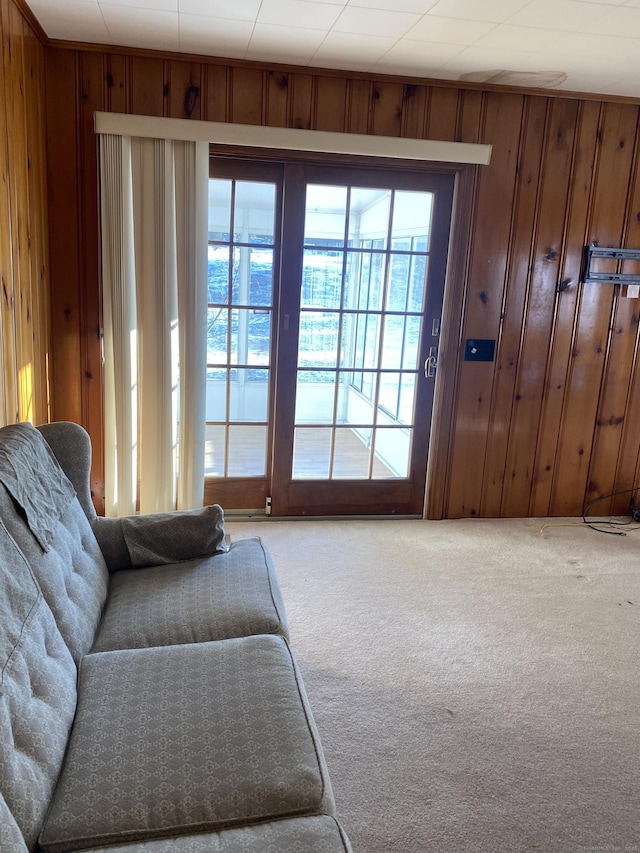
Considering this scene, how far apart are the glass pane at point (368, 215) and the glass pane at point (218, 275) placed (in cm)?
69

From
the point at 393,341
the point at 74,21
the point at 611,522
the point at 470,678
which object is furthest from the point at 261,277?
the point at 611,522

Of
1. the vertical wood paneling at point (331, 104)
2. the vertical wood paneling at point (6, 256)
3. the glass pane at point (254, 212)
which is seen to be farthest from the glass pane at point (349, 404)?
the vertical wood paneling at point (6, 256)

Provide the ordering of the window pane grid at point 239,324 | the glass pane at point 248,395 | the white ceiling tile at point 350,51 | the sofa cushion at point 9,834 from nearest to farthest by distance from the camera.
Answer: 1. the sofa cushion at point 9,834
2. the white ceiling tile at point 350,51
3. the window pane grid at point 239,324
4. the glass pane at point 248,395

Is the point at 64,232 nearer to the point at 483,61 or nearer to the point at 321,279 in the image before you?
the point at 321,279

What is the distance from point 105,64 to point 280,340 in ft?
5.11

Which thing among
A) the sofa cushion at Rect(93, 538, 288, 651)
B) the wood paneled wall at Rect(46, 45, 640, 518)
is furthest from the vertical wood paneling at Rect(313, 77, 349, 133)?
the sofa cushion at Rect(93, 538, 288, 651)

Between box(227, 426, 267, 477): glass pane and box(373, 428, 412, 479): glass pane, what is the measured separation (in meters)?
0.67

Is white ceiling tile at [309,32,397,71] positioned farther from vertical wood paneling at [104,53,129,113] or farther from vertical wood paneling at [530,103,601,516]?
vertical wood paneling at [530,103,601,516]

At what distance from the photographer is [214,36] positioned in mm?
2934

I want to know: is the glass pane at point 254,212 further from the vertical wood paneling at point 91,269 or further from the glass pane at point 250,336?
the vertical wood paneling at point 91,269

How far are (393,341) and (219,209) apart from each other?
3.90ft

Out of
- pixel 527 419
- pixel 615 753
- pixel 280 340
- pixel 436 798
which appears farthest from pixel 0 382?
pixel 527 419

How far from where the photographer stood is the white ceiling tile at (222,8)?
256 cm

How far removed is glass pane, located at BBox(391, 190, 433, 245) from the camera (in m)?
3.62
